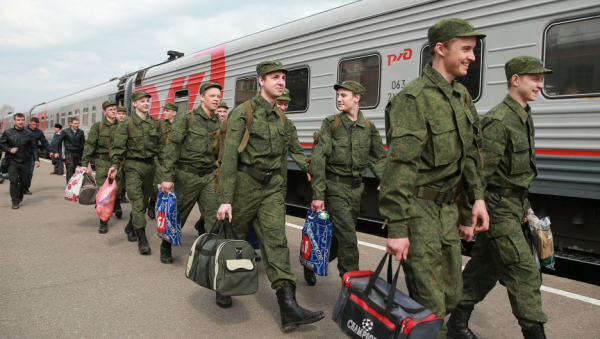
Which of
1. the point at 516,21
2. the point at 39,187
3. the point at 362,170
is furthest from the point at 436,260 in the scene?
the point at 39,187

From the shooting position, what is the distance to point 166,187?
475 cm

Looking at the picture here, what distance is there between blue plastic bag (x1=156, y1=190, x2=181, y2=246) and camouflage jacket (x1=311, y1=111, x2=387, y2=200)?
1.56m

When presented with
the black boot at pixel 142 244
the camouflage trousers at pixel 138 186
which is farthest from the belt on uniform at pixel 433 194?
the camouflage trousers at pixel 138 186

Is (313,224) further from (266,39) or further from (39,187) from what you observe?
(39,187)

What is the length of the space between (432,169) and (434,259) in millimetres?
462

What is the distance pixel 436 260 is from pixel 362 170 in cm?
198

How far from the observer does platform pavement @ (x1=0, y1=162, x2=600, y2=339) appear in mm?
3357

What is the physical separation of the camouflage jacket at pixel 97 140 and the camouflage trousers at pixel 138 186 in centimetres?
180

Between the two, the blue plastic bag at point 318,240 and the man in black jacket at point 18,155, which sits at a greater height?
the man in black jacket at point 18,155

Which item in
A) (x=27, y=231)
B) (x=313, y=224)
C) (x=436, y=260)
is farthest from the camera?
(x=27, y=231)

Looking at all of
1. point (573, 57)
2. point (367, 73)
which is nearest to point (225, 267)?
point (573, 57)

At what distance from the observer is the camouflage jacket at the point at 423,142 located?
7.47 ft

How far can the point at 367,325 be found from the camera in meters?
2.18

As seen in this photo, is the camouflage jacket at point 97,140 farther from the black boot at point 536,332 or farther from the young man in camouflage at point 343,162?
the black boot at point 536,332
